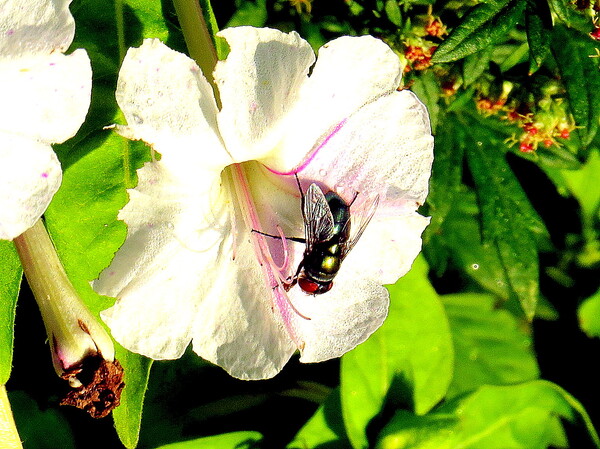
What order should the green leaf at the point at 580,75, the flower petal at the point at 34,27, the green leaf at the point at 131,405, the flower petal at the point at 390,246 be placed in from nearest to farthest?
the flower petal at the point at 34,27 < the green leaf at the point at 131,405 < the flower petal at the point at 390,246 < the green leaf at the point at 580,75

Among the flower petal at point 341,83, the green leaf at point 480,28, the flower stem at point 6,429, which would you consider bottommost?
the flower stem at point 6,429

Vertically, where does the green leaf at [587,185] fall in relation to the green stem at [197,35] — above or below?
below

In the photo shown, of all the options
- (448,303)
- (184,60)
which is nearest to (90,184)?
(184,60)

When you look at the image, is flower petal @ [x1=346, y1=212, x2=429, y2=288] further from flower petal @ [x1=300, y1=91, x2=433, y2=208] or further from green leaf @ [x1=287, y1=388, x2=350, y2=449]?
green leaf @ [x1=287, y1=388, x2=350, y2=449]

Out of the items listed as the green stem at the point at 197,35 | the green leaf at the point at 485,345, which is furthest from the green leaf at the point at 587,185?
the green stem at the point at 197,35

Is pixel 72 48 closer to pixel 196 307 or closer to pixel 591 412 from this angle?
pixel 196 307

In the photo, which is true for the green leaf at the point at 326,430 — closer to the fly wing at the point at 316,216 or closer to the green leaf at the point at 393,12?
the fly wing at the point at 316,216

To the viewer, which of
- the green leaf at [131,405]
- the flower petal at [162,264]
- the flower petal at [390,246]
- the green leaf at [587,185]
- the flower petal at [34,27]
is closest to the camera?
the flower petal at [34,27]
